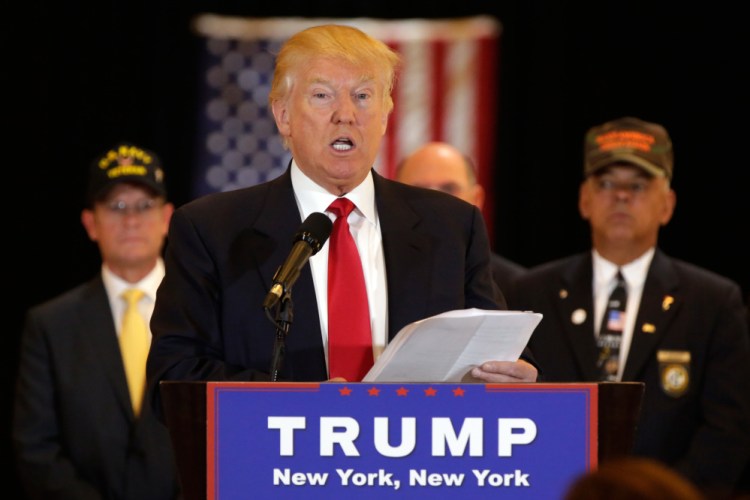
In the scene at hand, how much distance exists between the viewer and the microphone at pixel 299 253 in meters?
2.01

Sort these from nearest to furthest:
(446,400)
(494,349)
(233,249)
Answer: (446,400) → (494,349) → (233,249)

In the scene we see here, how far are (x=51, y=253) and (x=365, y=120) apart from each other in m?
3.46

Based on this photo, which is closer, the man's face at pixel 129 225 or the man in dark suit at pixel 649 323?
the man in dark suit at pixel 649 323

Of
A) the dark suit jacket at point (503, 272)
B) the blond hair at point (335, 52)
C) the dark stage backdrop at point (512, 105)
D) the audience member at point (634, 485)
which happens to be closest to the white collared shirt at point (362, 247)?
the blond hair at point (335, 52)

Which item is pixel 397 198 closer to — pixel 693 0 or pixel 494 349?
pixel 494 349

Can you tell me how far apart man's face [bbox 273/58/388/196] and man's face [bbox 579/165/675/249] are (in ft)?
6.08

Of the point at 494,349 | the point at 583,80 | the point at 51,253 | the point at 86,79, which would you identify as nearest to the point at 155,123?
the point at 86,79

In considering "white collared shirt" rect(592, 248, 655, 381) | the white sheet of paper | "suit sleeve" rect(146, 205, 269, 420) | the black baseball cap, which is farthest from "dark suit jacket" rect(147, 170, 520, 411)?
the black baseball cap

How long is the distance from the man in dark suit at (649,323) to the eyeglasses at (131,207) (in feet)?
4.03

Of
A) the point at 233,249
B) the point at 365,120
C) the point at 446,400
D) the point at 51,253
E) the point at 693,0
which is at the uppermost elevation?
the point at 693,0

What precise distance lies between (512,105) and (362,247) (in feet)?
11.3

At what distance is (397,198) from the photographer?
250cm

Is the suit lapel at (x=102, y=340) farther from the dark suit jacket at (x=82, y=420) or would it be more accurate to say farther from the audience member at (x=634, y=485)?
the audience member at (x=634, y=485)

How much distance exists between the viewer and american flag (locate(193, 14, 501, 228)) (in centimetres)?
577
